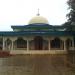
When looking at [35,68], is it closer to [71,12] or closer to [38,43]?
[71,12]

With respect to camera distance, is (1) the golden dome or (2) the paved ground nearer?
(2) the paved ground

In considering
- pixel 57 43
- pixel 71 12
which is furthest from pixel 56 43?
pixel 71 12

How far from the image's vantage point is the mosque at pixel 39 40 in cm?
3712

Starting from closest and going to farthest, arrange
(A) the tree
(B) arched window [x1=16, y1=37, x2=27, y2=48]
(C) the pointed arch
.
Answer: (A) the tree → (C) the pointed arch → (B) arched window [x1=16, y1=37, x2=27, y2=48]

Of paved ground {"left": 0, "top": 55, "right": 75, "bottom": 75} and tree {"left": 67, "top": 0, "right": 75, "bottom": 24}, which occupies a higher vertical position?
tree {"left": 67, "top": 0, "right": 75, "bottom": 24}

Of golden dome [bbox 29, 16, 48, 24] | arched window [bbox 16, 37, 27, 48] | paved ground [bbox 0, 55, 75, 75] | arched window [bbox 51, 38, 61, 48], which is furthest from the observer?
golden dome [bbox 29, 16, 48, 24]

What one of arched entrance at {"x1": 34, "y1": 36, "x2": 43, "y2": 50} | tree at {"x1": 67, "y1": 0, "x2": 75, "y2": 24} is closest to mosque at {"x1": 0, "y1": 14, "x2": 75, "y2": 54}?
arched entrance at {"x1": 34, "y1": 36, "x2": 43, "y2": 50}

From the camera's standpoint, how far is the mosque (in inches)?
1462

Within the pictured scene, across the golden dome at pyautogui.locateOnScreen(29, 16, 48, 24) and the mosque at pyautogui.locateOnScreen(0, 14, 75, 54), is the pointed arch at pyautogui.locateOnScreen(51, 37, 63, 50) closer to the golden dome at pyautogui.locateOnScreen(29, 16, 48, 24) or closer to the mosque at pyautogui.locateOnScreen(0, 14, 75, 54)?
the mosque at pyautogui.locateOnScreen(0, 14, 75, 54)

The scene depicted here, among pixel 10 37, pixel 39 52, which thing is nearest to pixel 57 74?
pixel 39 52

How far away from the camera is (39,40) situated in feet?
130

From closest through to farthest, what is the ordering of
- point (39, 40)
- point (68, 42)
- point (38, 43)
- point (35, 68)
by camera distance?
point (35, 68) → point (39, 40) → point (38, 43) → point (68, 42)

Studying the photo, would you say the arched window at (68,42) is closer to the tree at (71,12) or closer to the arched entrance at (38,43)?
the arched entrance at (38,43)

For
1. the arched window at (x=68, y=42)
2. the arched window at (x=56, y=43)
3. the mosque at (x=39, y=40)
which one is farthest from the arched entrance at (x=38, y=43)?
the arched window at (x=68, y=42)
